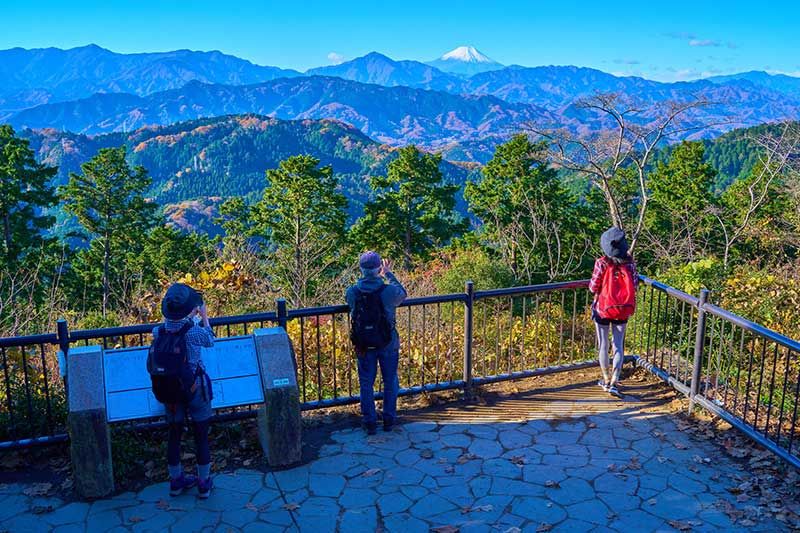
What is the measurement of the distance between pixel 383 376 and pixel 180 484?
1.87m

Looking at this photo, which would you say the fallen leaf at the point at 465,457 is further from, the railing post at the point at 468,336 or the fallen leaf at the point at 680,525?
the fallen leaf at the point at 680,525

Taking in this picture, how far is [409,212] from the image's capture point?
1695 inches

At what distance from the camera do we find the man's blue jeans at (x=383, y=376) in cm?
557

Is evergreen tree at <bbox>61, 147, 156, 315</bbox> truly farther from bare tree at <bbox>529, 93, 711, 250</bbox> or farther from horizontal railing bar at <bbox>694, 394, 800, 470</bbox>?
Result: horizontal railing bar at <bbox>694, 394, 800, 470</bbox>

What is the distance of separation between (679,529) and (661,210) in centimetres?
4194

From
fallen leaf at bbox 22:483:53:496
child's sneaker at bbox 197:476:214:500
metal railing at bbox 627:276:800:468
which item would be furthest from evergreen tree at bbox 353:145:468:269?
child's sneaker at bbox 197:476:214:500

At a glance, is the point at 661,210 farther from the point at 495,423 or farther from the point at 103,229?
the point at 495,423

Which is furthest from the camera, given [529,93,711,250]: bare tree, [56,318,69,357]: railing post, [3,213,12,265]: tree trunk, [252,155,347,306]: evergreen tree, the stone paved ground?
[252,155,347,306]: evergreen tree

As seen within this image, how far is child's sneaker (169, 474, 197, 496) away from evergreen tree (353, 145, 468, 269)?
36858 millimetres

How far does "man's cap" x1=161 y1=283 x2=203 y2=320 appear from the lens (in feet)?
13.9

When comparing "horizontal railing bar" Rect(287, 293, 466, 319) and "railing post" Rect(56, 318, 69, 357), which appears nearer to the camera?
"railing post" Rect(56, 318, 69, 357)

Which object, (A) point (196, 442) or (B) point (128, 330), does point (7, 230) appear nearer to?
(B) point (128, 330)

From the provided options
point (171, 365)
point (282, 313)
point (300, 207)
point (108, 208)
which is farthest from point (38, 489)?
point (108, 208)

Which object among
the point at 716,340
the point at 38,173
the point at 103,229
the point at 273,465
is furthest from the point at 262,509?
the point at 103,229
